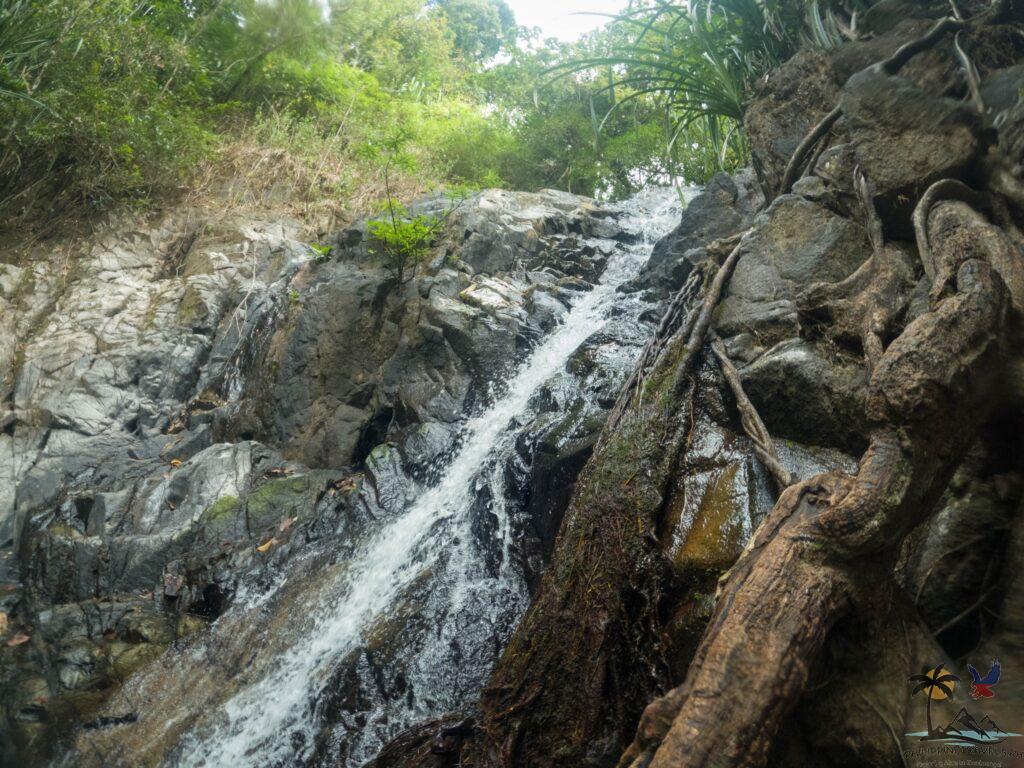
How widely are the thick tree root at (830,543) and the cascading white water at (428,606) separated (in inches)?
95.0

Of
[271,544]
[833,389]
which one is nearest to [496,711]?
[833,389]

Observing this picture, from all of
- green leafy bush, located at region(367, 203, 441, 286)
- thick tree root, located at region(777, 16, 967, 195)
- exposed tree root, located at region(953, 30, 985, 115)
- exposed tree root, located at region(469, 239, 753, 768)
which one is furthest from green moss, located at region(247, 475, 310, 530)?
exposed tree root, located at region(953, 30, 985, 115)

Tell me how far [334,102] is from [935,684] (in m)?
13.2

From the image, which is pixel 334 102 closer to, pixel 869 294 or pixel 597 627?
pixel 869 294

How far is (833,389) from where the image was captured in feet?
9.91

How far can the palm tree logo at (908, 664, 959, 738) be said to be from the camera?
1746 mm

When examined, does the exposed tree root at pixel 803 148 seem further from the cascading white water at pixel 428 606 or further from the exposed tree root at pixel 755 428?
the cascading white water at pixel 428 606

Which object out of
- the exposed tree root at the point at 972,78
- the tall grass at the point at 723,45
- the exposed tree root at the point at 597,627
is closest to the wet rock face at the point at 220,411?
the exposed tree root at the point at 597,627

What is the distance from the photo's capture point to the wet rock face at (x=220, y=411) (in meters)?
4.86

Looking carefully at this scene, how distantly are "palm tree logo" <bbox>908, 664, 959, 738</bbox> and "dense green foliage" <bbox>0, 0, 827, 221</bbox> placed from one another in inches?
162

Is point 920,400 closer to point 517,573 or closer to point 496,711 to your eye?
point 496,711

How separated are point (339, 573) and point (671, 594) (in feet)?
11.2

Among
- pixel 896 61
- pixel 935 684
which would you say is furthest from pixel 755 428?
pixel 896 61

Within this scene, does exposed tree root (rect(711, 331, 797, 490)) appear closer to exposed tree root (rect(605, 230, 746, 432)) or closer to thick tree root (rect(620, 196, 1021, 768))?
exposed tree root (rect(605, 230, 746, 432))
